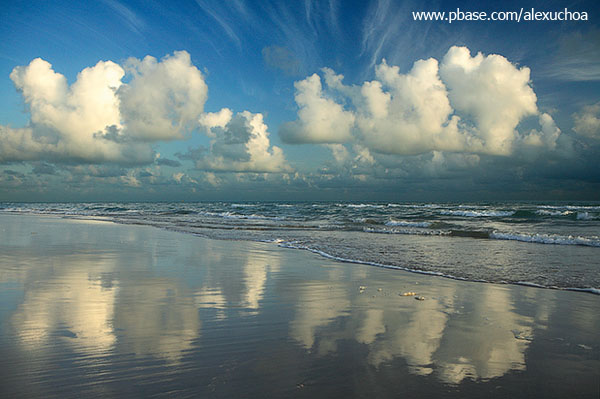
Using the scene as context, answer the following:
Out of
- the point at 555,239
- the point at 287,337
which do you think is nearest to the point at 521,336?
the point at 287,337

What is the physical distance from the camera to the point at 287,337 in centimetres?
473

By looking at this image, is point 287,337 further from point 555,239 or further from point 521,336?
point 555,239

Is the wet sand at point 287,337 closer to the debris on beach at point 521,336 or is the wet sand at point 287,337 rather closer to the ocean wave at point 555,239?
the debris on beach at point 521,336

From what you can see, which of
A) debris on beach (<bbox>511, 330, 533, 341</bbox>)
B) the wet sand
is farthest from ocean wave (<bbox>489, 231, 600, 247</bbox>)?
debris on beach (<bbox>511, 330, 533, 341</bbox>)

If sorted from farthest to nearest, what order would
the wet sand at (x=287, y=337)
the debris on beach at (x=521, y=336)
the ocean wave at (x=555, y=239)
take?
the ocean wave at (x=555, y=239) → the debris on beach at (x=521, y=336) → the wet sand at (x=287, y=337)

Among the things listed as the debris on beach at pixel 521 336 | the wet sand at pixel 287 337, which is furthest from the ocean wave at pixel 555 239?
the debris on beach at pixel 521 336

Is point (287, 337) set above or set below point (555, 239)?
below

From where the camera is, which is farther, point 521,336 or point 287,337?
point 521,336

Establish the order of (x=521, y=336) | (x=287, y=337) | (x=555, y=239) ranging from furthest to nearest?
(x=555, y=239) < (x=521, y=336) < (x=287, y=337)

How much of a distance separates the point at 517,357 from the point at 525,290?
4001mm

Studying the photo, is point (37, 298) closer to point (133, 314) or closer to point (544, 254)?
point (133, 314)

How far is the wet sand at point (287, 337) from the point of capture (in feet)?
11.5

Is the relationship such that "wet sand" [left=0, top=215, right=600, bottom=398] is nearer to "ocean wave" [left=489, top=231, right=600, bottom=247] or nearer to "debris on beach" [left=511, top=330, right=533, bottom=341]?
"debris on beach" [left=511, top=330, right=533, bottom=341]

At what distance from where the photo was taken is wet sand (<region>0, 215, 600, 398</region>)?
11.5ft
